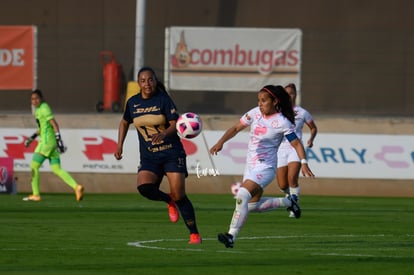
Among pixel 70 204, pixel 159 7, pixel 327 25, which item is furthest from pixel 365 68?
pixel 70 204

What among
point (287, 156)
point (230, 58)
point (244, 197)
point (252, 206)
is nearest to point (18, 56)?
point (230, 58)

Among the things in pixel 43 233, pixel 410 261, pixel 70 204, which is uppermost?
pixel 410 261

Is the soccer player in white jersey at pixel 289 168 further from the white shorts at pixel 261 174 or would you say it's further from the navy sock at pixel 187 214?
the white shorts at pixel 261 174

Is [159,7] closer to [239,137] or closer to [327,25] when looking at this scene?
[327,25]

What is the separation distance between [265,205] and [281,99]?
1.36 meters

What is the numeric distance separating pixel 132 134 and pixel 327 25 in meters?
11.3

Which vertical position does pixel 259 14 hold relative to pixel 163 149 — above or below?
below

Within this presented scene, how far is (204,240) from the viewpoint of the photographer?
15.6 meters

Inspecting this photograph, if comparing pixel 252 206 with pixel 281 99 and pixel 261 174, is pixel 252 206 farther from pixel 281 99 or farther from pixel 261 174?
pixel 281 99

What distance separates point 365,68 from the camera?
32.0 m

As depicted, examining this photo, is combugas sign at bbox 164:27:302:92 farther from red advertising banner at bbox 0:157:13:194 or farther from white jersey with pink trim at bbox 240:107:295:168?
white jersey with pink trim at bbox 240:107:295:168

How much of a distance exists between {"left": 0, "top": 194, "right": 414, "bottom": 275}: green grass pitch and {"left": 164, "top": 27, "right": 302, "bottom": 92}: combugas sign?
5.98 m

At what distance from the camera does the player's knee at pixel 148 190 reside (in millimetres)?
15109

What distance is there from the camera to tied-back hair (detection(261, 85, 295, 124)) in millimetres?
14788
